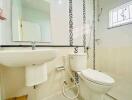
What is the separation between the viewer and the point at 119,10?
1740 mm

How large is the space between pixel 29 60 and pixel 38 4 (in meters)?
0.92

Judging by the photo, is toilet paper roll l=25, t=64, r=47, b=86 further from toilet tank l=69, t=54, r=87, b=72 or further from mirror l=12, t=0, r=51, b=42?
toilet tank l=69, t=54, r=87, b=72

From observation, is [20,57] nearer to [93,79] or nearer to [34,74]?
[34,74]

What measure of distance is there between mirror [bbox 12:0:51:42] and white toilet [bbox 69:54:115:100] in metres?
0.53

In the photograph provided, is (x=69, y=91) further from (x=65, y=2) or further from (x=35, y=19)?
(x=65, y=2)

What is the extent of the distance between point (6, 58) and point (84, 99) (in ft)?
4.18

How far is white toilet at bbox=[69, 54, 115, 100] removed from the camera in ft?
3.84

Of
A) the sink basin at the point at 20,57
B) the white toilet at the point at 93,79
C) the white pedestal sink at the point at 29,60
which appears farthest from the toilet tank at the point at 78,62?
the sink basin at the point at 20,57

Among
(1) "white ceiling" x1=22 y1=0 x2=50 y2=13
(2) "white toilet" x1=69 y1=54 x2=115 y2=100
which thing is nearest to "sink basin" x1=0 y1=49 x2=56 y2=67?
(2) "white toilet" x1=69 y1=54 x2=115 y2=100

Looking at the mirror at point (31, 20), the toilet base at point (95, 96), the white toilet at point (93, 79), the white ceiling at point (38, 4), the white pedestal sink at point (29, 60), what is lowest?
the toilet base at point (95, 96)

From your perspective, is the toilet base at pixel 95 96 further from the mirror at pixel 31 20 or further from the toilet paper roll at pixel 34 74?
the mirror at pixel 31 20

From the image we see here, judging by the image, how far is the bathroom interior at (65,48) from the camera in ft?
3.84

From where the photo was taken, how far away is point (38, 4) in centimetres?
148

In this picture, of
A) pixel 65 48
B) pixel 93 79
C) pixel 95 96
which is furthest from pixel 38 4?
pixel 95 96
